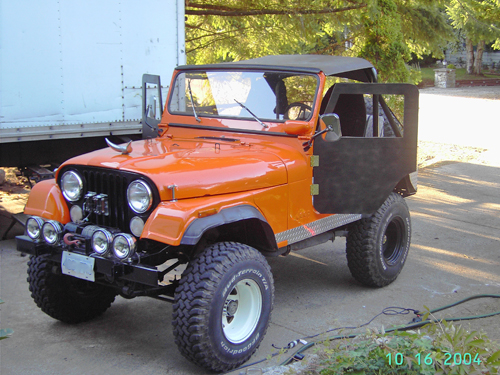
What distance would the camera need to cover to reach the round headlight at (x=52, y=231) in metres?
3.73

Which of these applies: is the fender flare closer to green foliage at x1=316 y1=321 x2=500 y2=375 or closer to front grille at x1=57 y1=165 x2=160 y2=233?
front grille at x1=57 y1=165 x2=160 y2=233

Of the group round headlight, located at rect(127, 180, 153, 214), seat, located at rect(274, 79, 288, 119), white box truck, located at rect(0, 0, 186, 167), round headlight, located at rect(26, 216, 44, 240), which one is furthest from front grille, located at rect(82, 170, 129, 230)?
white box truck, located at rect(0, 0, 186, 167)

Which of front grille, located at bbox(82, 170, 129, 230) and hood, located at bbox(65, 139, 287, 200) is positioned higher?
hood, located at bbox(65, 139, 287, 200)

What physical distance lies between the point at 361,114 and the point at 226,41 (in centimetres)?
634

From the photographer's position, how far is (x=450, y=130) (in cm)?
1550

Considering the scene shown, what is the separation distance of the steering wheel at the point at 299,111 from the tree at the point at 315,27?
513 centimetres

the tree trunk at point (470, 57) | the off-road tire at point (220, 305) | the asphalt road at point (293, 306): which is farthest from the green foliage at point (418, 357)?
the tree trunk at point (470, 57)

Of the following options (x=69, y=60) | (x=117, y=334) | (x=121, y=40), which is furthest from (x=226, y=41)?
(x=117, y=334)

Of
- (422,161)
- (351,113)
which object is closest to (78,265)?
(351,113)

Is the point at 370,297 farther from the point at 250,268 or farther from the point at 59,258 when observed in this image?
the point at 59,258

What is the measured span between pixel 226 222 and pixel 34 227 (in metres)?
1.43

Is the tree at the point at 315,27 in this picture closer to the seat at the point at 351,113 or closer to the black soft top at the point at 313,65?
the black soft top at the point at 313,65

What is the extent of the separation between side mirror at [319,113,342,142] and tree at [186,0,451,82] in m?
5.44

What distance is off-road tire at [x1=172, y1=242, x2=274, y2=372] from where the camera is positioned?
11.0ft
